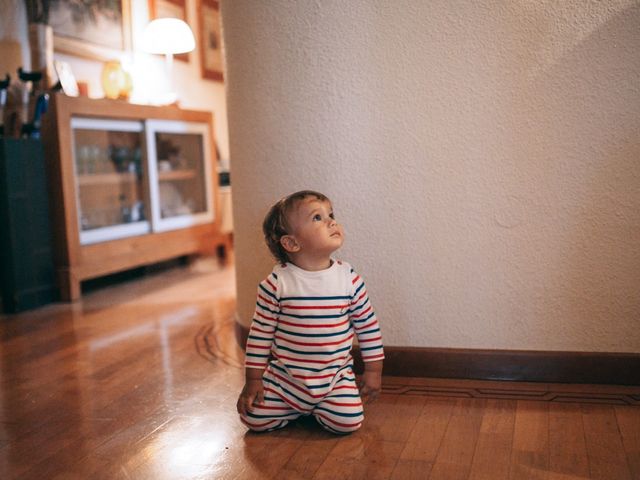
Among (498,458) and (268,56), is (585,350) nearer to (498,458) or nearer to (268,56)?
(498,458)

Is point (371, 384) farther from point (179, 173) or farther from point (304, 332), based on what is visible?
point (179, 173)

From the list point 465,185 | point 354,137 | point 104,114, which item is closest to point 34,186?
point 104,114

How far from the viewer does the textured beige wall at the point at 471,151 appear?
1727 mm

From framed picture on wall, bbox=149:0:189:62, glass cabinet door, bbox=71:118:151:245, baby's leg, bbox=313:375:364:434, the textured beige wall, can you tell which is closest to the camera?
baby's leg, bbox=313:375:364:434

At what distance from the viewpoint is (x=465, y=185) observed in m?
1.82

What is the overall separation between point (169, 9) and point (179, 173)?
4.43 feet

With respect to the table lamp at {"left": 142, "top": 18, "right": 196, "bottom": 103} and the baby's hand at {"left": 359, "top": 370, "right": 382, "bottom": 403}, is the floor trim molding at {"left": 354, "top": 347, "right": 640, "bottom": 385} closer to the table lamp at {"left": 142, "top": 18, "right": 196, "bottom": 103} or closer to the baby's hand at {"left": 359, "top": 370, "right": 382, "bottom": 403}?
the baby's hand at {"left": 359, "top": 370, "right": 382, "bottom": 403}

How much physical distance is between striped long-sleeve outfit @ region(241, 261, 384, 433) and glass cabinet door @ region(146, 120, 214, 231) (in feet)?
7.73

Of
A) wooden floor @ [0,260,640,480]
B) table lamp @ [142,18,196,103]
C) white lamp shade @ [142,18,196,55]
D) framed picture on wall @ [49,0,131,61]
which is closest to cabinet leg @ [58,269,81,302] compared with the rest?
wooden floor @ [0,260,640,480]

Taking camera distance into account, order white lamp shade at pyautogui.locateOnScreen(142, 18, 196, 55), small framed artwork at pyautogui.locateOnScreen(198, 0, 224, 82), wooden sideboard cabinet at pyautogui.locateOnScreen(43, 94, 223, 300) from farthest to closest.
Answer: small framed artwork at pyautogui.locateOnScreen(198, 0, 224, 82) → white lamp shade at pyautogui.locateOnScreen(142, 18, 196, 55) → wooden sideboard cabinet at pyautogui.locateOnScreen(43, 94, 223, 300)

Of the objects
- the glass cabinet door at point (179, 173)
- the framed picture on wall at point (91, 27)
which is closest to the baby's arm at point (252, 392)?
the glass cabinet door at point (179, 173)

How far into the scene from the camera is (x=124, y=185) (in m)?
3.71

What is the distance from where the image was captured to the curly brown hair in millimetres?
1562

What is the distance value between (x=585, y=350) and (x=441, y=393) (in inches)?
15.8
